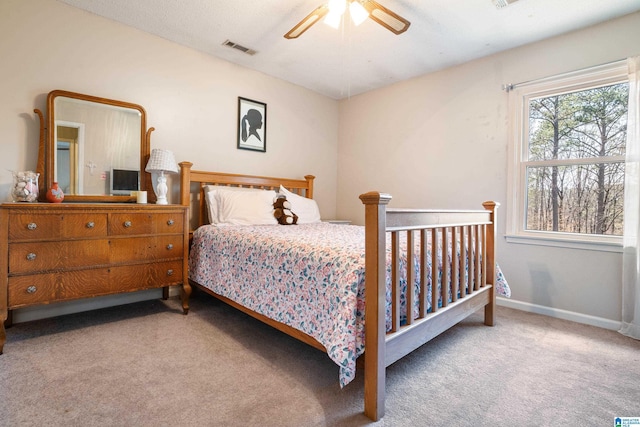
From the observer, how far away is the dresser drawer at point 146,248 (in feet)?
7.20

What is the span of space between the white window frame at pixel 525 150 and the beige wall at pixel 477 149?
0.18 ft

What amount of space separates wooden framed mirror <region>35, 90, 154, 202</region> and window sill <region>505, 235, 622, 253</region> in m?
3.30

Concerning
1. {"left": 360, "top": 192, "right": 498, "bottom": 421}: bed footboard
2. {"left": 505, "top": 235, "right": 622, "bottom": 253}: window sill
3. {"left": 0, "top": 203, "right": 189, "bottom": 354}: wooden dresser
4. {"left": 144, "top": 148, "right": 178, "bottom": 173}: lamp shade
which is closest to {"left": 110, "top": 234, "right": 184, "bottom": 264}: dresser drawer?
{"left": 0, "top": 203, "right": 189, "bottom": 354}: wooden dresser

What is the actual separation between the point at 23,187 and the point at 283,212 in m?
1.88

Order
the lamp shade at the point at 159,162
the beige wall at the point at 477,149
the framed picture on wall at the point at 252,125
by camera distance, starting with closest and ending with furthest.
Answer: the beige wall at the point at 477,149 → the lamp shade at the point at 159,162 → the framed picture on wall at the point at 252,125

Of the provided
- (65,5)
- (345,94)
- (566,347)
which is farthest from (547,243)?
(65,5)

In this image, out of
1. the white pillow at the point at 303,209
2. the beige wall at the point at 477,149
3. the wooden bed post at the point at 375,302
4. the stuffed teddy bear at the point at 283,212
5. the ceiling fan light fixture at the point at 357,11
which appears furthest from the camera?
the white pillow at the point at 303,209

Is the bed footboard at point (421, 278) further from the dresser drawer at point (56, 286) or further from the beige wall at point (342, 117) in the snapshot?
the dresser drawer at point (56, 286)

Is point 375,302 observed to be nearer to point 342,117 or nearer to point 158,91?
point 158,91

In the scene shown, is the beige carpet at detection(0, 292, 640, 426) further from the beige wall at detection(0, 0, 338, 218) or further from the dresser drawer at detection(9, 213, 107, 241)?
the beige wall at detection(0, 0, 338, 218)

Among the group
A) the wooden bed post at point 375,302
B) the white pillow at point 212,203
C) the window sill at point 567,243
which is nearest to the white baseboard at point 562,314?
the window sill at point 567,243

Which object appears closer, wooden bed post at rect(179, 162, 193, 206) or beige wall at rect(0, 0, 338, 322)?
beige wall at rect(0, 0, 338, 322)

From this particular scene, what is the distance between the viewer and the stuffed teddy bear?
305 centimetres

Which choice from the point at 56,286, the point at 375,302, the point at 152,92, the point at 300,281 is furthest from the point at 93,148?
the point at 375,302
